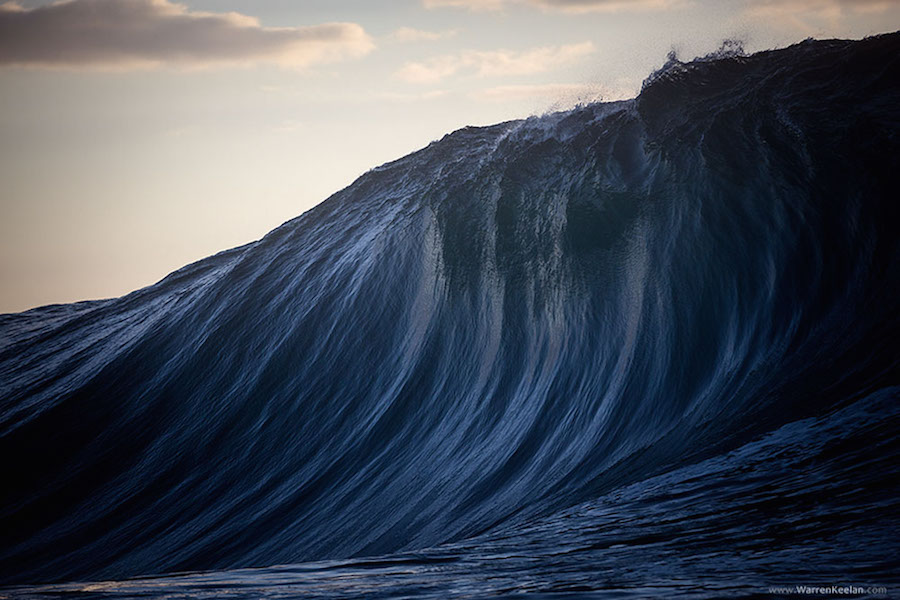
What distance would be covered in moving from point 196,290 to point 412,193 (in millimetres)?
2978

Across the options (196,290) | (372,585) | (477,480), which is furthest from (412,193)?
(372,585)

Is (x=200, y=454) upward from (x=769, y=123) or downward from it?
downward

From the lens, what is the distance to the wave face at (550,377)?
156 inches

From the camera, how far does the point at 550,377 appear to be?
6.38m

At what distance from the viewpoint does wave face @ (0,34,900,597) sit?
397cm

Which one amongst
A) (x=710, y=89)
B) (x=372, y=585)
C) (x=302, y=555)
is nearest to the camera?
(x=372, y=585)

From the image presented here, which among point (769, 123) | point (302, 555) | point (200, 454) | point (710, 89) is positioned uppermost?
point (710, 89)

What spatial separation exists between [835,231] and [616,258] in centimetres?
174

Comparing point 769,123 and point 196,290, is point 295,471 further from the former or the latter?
point 769,123

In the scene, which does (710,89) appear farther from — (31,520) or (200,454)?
(31,520)

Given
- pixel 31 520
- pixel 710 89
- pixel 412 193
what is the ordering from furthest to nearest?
1. pixel 412 193
2. pixel 710 89
3. pixel 31 520

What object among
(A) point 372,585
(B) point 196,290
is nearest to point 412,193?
(B) point 196,290

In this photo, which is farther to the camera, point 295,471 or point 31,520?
point 31,520

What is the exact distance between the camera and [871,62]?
698 centimetres
